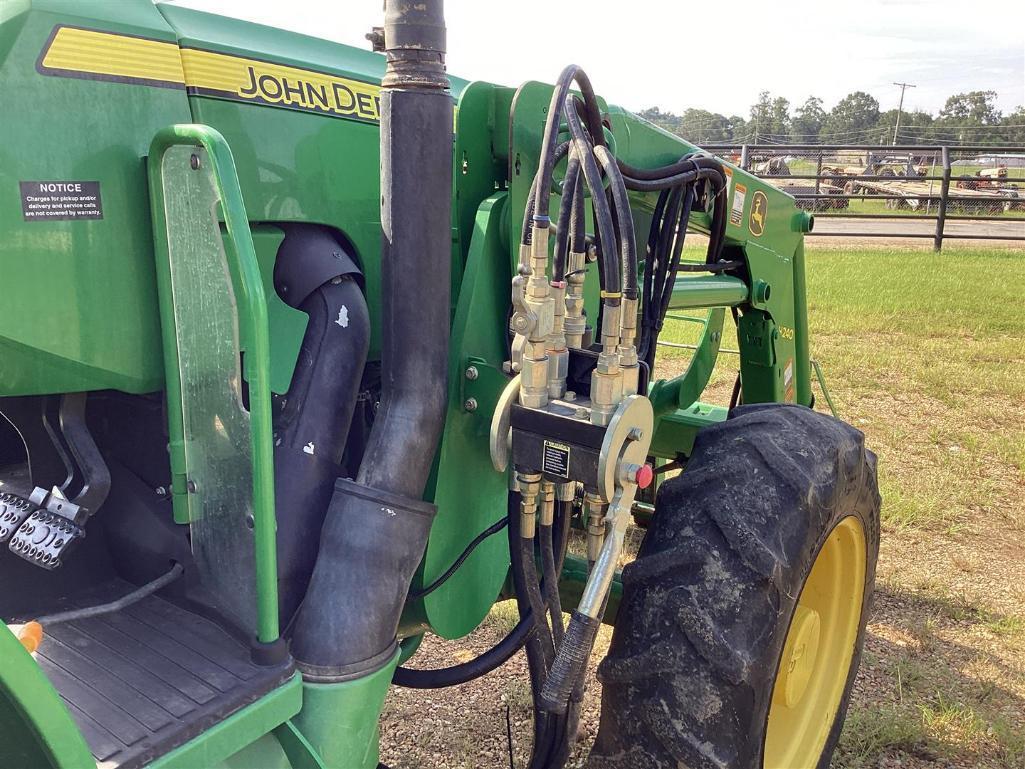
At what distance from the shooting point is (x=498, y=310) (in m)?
2.02

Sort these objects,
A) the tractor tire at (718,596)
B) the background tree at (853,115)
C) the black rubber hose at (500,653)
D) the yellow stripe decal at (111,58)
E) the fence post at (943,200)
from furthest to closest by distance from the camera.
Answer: the background tree at (853,115), the fence post at (943,200), the black rubber hose at (500,653), the tractor tire at (718,596), the yellow stripe decal at (111,58)

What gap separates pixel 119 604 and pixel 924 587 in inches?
129

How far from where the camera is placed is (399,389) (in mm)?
1777

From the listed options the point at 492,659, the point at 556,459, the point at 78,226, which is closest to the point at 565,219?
the point at 556,459

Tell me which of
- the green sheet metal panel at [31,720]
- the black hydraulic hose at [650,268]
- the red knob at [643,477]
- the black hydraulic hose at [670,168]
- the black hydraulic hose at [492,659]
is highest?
the black hydraulic hose at [670,168]

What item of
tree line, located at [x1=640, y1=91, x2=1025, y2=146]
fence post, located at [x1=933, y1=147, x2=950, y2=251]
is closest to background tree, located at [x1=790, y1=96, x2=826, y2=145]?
tree line, located at [x1=640, y1=91, x2=1025, y2=146]

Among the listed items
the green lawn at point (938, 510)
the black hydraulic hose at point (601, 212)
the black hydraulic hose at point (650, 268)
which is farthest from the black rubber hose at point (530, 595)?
the green lawn at point (938, 510)

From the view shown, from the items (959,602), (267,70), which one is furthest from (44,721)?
(959,602)

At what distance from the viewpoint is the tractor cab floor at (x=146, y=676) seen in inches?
55.3

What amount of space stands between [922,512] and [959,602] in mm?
864

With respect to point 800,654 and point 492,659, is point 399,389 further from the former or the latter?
point 800,654

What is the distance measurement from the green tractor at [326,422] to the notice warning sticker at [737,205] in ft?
2.23

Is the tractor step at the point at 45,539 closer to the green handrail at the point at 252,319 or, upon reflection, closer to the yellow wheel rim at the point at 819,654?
the green handrail at the point at 252,319

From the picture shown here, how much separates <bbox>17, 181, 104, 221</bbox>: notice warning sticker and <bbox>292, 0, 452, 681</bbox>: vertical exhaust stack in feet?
1.70
